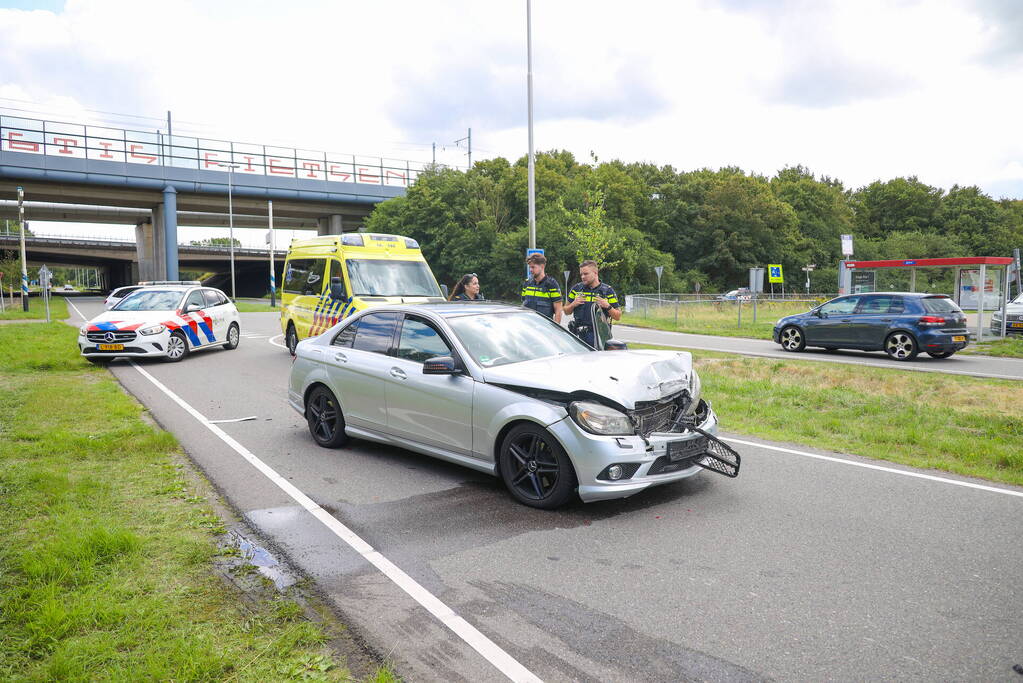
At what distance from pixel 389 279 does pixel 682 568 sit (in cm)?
1068

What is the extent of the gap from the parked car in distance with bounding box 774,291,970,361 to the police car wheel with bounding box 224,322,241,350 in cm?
1364

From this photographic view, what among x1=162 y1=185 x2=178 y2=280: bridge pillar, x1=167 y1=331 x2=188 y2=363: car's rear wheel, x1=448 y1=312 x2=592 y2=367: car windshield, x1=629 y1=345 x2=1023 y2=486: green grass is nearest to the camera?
x1=448 y1=312 x2=592 y2=367: car windshield

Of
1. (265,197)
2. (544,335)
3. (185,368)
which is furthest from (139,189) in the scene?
(544,335)

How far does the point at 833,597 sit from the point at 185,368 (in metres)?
12.7

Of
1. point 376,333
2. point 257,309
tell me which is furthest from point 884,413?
point 257,309

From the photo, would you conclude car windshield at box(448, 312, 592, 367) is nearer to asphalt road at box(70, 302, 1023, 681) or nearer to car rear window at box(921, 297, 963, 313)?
asphalt road at box(70, 302, 1023, 681)

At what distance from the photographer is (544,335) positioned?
6.57 meters

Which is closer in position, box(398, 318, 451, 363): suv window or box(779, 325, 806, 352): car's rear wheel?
box(398, 318, 451, 363): suv window

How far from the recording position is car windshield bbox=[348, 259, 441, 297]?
541 inches

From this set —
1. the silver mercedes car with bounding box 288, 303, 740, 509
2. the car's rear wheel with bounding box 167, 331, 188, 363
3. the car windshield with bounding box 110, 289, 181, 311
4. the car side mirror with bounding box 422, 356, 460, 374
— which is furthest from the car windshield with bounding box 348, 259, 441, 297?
the car side mirror with bounding box 422, 356, 460, 374

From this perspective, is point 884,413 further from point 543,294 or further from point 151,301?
point 151,301

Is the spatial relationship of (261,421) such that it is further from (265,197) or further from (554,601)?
(265,197)

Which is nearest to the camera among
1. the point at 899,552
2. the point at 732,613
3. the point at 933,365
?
the point at 732,613

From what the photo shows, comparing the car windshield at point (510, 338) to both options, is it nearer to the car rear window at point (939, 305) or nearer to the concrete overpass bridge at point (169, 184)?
the car rear window at point (939, 305)
